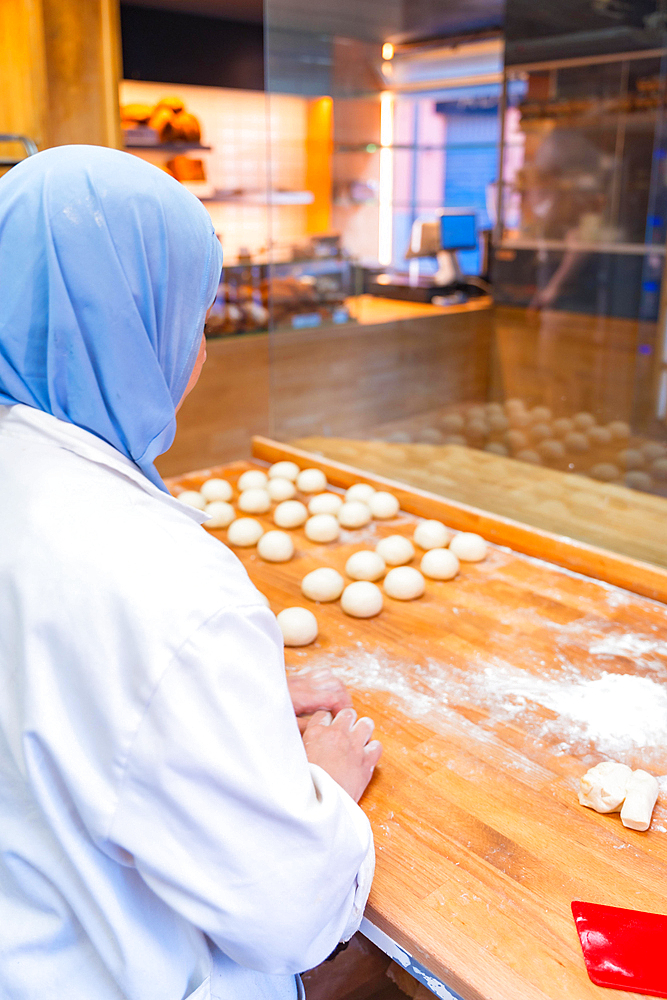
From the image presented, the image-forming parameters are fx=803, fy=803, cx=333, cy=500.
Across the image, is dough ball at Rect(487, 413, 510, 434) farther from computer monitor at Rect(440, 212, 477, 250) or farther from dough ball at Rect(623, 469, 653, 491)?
computer monitor at Rect(440, 212, 477, 250)

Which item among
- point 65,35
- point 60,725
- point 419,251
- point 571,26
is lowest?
point 60,725

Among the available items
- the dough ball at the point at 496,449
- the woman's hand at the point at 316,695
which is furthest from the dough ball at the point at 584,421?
the woman's hand at the point at 316,695

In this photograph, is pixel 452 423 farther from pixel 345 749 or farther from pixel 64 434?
pixel 64 434

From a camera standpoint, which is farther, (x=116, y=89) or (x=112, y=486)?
(x=116, y=89)

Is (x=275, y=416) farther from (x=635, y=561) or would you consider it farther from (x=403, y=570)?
(x=635, y=561)

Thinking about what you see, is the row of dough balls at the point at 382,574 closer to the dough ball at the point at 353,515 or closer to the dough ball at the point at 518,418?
the dough ball at the point at 353,515

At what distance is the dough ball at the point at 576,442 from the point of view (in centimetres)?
216

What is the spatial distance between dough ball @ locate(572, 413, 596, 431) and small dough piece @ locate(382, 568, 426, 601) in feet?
2.82

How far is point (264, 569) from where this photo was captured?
1752 millimetres

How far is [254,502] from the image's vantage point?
2.03m

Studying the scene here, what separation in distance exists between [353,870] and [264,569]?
1.00m

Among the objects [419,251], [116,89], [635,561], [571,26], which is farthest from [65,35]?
[635,561]

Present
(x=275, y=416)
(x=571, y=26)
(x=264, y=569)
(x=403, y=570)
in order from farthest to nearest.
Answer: (x=275, y=416) → (x=571, y=26) → (x=264, y=569) → (x=403, y=570)

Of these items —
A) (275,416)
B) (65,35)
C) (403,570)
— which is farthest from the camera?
(65,35)
